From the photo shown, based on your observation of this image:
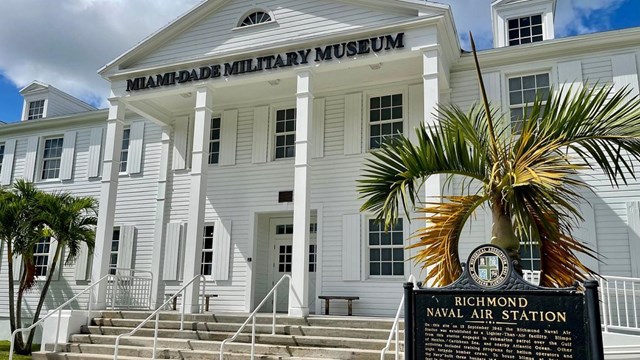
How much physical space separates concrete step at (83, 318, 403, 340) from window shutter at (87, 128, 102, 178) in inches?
270

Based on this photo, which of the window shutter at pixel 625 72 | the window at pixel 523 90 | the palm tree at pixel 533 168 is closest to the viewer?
the palm tree at pixel 533 168

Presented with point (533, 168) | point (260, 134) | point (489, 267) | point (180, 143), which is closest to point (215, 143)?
point (180, 143)

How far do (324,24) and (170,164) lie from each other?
6241 mm

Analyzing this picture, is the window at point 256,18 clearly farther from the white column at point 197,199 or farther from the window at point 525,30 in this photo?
the window at point 525,30

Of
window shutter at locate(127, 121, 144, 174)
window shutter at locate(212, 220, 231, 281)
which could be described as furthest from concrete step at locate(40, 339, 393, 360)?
window shutter at locate(127, 121, 144, 174)

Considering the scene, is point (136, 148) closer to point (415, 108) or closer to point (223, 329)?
point (223, 329)

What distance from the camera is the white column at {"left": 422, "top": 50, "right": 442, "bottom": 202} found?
380 inches

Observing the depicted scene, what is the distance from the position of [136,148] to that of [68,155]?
283 cm

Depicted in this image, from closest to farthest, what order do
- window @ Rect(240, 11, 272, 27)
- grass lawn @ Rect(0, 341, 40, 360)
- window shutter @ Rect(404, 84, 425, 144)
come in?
1. grass lawn @ Rect(0, 341, 40, 360)
2. window @ Rect(240, 11, 272, 27)
3. window shutter @ Rect(404, 84, 425, 144)

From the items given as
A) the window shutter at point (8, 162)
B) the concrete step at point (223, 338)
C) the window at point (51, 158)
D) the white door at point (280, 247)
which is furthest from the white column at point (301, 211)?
the window shutter at point (8, 162)

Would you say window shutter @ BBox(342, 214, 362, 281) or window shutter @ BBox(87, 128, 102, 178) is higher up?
window shutter @ BBox(87, 128, 102, 178)

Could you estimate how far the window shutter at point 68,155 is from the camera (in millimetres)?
16984

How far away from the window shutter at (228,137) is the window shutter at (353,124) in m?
3.09

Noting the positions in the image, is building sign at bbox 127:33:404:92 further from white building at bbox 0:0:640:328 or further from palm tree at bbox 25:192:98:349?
palm tree at bbox 25:192:98:349
